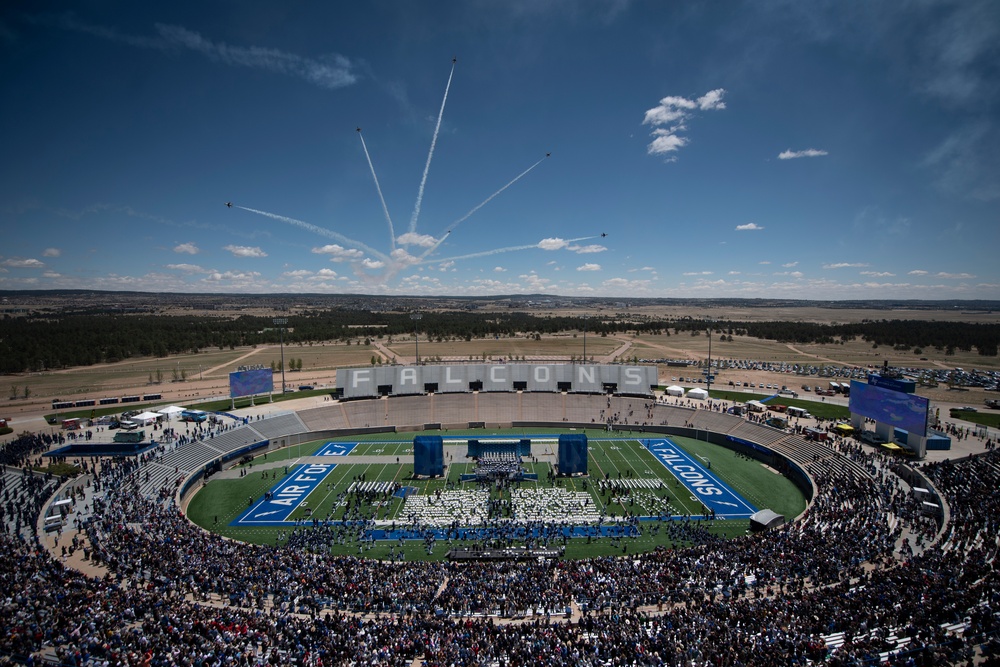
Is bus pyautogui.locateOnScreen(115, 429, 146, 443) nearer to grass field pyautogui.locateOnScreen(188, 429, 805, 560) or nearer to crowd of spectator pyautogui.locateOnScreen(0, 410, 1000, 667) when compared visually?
grass field pyautogui.locateOnScreen(188, 429, 805, 560)

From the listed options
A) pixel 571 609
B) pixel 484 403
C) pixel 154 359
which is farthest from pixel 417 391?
pixel 154 359

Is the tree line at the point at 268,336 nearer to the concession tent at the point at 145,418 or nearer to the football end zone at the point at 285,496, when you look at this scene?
the concession tent at the point at 145,418

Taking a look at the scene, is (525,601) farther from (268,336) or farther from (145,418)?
(268,336)

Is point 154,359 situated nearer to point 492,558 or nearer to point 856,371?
point 492,558

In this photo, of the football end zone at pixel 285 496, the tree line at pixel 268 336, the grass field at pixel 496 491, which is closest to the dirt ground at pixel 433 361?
the tree line at pixel 268 336

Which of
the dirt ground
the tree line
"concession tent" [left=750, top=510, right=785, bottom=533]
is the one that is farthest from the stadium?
the tree line

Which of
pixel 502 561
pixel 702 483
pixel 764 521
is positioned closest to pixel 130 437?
pixel 502 561
